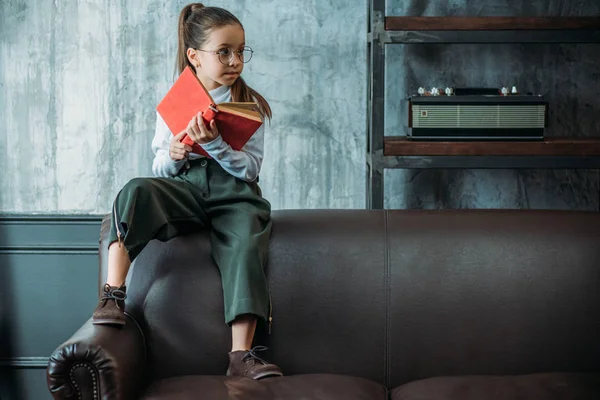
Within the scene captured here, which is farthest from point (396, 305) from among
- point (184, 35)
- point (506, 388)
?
point (184, 35)

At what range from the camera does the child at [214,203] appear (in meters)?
1.97

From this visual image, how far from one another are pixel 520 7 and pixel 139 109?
1.41 metres

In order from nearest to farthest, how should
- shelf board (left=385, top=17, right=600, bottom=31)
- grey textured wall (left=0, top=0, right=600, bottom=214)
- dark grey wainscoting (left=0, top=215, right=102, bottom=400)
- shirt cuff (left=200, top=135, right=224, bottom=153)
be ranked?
shirt cuff (left=200, top=135, right=224, bottom=153) < shelf board (left=385, top=17, right=600, bottom=31) < grey textured wall (left=0, top=0, right=600, bottom=214) < dark grey wainscoting (left=0, top=215, right=102, bottom=400)

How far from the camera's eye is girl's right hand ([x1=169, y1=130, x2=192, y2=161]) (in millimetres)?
2047

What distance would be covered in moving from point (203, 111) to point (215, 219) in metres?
0.32

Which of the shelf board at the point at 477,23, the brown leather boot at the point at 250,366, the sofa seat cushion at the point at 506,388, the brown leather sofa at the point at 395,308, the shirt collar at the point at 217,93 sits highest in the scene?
the shelf board at the point at 477,23

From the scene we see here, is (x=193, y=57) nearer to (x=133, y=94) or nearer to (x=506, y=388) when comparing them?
(x=133, y=94)

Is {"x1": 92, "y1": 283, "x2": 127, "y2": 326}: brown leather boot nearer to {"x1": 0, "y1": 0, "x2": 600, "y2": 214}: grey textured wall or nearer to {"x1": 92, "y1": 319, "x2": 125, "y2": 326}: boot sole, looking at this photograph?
{"x1": 92, "y1": 319, "x2": 125, "y2": 326}: boot sole

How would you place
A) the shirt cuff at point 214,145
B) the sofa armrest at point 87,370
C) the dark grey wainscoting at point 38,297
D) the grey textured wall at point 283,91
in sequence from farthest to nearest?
1. the dark grey wainscoting at point 38,297
2. the grey textured wall at point 283,91
3. the shirt cuff at point 214,145
4. the sofa armrest at point 87,370

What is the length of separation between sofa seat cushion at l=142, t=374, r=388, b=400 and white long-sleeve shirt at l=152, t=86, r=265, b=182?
21.5 inches

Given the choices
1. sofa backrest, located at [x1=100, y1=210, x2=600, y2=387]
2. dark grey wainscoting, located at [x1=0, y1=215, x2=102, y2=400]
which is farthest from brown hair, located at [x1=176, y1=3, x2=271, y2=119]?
dark grey wainscoting, located at [x1=0, y1=215, x2=102, y2=400]

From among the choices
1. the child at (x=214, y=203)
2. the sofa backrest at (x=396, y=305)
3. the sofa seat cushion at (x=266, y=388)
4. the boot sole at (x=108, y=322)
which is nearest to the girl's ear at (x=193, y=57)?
the child at (x=214, y=203)

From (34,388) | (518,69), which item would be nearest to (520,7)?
(518,69)

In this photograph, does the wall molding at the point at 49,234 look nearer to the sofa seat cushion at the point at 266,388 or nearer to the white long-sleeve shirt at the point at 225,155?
the white long-sleeve shirt at the point at 225,155
